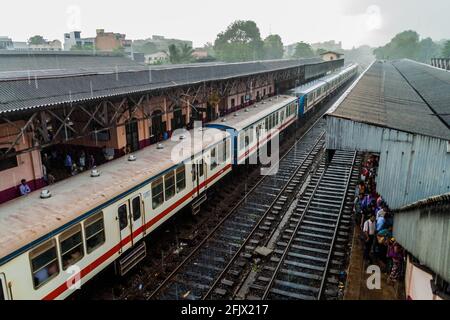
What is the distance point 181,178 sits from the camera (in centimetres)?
1263

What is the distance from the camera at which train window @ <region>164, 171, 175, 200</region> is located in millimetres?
11678

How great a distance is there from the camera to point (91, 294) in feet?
32.2

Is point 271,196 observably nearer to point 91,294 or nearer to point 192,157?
point 192,157

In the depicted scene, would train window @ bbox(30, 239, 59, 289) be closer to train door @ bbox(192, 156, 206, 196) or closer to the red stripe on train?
the red stripe on train

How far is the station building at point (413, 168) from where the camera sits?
658 centimetres

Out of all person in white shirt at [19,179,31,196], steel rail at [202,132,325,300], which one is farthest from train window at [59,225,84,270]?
person in white shirt at [19,179,31,196]

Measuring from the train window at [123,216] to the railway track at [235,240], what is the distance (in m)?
2.01

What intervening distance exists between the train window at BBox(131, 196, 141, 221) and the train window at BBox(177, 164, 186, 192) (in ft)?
7.53

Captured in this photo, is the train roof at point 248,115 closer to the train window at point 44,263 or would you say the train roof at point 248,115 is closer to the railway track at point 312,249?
the railway track at point 312,249

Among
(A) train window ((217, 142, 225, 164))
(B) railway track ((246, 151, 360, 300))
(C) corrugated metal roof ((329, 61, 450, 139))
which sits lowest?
(B) railway track ((246, 151, 360, 300))

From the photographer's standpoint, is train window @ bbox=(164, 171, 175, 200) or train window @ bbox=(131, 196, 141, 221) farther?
train window @ bbox=(164, 171, 175, 200)

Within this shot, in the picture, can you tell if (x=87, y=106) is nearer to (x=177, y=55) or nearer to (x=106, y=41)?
(x=177, y=55)
